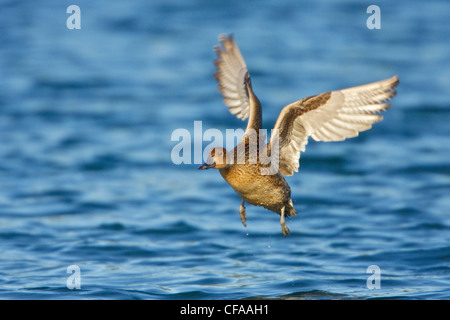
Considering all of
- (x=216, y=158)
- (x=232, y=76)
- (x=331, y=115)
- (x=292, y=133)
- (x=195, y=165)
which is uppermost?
(x=232, y=76)

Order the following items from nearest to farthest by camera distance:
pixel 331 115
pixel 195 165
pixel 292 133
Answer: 1. pixel 331 115
2. pixel 292 133
3. pixel 195 165

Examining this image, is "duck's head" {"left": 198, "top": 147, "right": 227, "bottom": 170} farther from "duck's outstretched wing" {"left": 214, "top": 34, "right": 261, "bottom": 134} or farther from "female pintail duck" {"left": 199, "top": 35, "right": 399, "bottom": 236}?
"duck's outstretched wing" {"left": 214, "top": 34, "right": 261, "bottom": 134}

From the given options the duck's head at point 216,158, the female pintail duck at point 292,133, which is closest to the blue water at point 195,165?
the female pintail duck at point 292,133

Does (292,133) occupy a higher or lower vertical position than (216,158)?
higher

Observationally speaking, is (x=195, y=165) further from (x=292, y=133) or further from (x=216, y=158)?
(x=216, y=158)

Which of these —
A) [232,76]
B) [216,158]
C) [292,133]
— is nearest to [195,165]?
[232,76]

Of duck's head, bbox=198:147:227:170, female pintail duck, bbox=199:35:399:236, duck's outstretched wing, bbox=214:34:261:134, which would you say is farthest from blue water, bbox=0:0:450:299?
duck's outstretched wing, bbox=214:34:261:134
